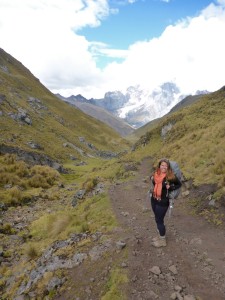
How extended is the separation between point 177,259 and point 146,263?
1.18 meters

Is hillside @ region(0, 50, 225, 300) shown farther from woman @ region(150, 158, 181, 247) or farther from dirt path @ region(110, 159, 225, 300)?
woman @ region(150, 158, 181, 247)

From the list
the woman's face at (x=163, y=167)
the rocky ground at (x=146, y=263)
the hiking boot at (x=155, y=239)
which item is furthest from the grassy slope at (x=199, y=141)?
the woman's face at (x=163, y=167)

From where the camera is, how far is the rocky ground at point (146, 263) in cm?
1053

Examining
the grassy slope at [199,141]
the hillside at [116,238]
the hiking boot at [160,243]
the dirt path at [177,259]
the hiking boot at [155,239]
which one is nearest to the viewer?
the dirt path at [177,259]

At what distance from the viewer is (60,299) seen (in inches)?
462

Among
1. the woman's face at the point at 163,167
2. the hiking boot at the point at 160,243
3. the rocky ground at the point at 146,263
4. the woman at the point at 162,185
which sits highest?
the woman's face at the point at 163,167

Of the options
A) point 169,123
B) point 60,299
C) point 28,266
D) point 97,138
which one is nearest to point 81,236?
point 28,266

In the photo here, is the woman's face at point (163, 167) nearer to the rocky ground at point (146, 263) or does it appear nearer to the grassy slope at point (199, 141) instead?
the rocky ground at point (146, 263)

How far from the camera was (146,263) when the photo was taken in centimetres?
1188

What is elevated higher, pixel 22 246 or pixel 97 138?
pixel 97 138

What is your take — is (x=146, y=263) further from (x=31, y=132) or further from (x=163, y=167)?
(x=31, y=132)

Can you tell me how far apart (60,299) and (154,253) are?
3.86 m

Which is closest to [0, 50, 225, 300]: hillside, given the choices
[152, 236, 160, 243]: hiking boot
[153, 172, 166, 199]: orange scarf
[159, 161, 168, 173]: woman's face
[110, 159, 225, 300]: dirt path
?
[110, 159, 225, 300]: dirt path

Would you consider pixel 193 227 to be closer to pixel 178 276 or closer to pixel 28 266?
pixel 178 276
